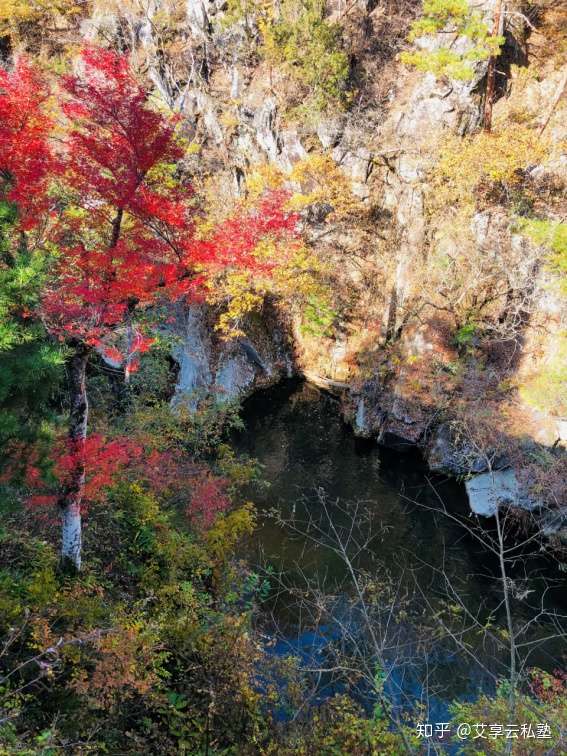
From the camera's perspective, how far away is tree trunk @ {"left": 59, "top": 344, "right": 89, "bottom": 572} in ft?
25.0

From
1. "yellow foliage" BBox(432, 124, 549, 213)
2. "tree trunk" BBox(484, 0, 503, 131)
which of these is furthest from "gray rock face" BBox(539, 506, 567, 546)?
"tree trunk" BBox(484, 0, 503, 131)

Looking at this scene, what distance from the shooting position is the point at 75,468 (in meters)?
7.80

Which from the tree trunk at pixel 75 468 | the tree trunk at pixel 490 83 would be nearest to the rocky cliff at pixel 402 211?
the tree trunk at pixel 490 83

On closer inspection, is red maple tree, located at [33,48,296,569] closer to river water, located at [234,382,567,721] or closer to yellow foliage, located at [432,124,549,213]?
river water, located at [234,382,567,721]

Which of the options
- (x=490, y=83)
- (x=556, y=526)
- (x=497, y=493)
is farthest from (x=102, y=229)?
(x=490, y=83)

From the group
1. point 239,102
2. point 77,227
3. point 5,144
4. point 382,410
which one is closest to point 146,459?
point 77,227

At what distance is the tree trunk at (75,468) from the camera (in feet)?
25.0

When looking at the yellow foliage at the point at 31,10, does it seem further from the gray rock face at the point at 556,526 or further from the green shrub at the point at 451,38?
the gray rock face at the point at 556,526

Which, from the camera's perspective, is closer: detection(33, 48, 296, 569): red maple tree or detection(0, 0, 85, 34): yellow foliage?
detection(33, 48, 296, 569): red maple tree

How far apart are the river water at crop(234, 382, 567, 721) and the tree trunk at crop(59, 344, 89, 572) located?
4502mm

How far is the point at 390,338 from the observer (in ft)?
63.7

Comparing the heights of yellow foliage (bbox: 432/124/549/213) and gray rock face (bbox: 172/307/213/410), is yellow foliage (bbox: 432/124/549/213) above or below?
above

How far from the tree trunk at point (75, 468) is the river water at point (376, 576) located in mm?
4502

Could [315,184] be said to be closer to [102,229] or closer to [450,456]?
[450,456]
